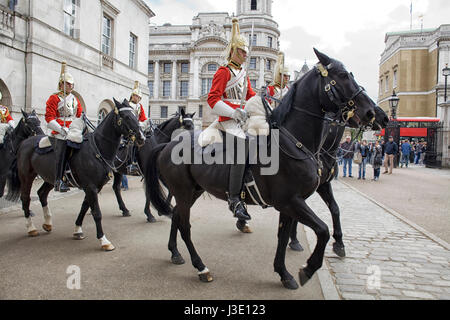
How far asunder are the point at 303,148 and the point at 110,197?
306 inches

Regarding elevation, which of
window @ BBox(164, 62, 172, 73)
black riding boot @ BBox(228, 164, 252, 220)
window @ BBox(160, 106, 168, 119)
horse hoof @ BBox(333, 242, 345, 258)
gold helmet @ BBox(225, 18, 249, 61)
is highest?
window @ BBox(164, 62, 172, 73)

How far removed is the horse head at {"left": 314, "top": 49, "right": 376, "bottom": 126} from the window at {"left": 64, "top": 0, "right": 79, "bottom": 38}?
14418 mm

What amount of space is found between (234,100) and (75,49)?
13.5 m

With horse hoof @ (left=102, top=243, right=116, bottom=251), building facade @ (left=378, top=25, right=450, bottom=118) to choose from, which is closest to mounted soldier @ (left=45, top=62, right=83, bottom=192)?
horse hoof @ (left=102, top=243, right=116, bottom=251)

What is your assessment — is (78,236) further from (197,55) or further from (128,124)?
(197,55)

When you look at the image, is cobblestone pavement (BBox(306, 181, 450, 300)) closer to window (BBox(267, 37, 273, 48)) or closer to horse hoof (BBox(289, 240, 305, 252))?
horse hoof (BBox(289, 240, 305, 252))

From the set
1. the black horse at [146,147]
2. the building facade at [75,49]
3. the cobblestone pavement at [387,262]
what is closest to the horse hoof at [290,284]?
the cobblestone pavement at [387,262]

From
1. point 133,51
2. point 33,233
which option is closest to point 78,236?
point 33,233

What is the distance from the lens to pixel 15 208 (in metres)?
7.81

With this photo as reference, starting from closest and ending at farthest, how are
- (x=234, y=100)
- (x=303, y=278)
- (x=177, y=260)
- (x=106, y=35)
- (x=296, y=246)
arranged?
(x=303, y=278) → (x=234, y=100) → (x=177, y=260) → (x=296, y=246) → (x=106, y=35)

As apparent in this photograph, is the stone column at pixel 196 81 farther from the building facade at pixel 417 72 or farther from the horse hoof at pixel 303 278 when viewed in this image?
the horse hoof at pixel 303 278

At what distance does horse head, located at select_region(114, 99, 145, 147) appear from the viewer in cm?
529

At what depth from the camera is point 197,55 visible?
61.4 meters
